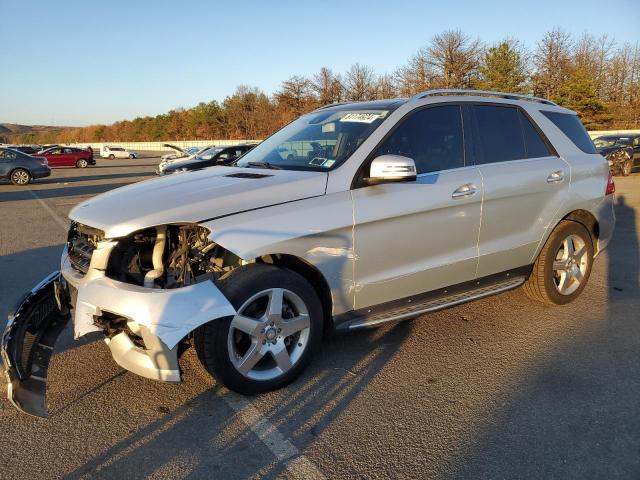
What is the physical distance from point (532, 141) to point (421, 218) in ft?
5.39

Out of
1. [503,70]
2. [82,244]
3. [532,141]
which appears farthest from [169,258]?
[503,70]

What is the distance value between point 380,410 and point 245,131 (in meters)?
84.8

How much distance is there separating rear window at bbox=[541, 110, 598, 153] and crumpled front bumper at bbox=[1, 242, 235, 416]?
366 cm

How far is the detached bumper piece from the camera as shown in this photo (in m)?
2.88

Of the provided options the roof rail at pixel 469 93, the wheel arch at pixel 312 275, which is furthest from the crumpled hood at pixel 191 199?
the roof rail at pixel 469 93

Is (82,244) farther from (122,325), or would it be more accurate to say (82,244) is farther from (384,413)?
(384,413)

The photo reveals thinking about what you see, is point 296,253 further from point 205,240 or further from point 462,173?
point 462,173

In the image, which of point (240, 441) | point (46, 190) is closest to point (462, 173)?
point (240, 441)

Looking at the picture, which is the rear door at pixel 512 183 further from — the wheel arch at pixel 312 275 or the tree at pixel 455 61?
the tree at pixel 455 61

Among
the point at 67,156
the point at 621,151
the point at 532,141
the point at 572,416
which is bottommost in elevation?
the point at 572,416

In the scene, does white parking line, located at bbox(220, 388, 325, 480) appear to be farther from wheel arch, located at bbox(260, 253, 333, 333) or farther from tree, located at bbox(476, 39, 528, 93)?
tree, located at bbox(476, 39, 528, 93)

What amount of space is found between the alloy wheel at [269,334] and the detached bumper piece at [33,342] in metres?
1.15

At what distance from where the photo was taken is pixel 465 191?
12.6 feet

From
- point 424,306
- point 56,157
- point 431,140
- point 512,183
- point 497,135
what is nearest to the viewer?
point 424,306
